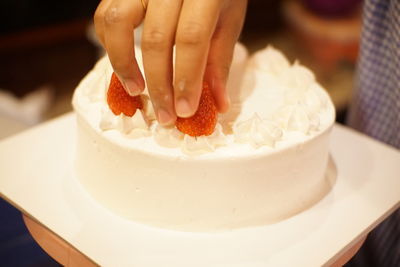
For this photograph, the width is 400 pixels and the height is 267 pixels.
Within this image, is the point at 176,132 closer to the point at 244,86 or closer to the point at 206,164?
the point at 206,164

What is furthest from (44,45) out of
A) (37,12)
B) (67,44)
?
(37,12)

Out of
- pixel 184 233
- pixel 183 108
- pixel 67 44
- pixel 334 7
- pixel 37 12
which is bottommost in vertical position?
pixel 67 44

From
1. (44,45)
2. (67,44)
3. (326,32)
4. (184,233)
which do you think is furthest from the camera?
(67,44)

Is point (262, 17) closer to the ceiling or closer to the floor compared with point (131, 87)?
closer to the floor

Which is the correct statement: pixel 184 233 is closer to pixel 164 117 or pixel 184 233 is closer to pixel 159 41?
pixel 164 117

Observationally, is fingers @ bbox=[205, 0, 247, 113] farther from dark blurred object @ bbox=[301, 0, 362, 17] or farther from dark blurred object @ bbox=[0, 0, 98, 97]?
dark blurred object @ bbox=[301, 0, 362, 17]
